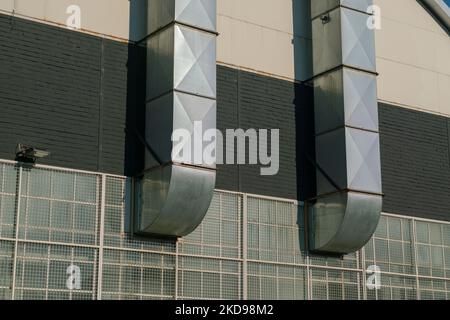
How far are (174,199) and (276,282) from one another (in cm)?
523

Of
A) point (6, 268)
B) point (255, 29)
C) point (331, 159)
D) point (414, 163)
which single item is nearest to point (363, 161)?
point (331, 159)

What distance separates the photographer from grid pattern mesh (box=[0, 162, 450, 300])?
24891 mm

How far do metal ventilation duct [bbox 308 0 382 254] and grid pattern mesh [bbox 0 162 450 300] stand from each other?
116cm

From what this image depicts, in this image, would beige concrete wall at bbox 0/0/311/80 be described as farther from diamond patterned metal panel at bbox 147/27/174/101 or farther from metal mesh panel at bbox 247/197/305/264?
metal mesh panel at bbox 247/197/305/264

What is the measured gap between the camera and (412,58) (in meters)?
35.1

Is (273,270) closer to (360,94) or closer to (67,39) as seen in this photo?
(360,94)

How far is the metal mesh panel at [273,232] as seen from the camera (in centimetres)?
2916

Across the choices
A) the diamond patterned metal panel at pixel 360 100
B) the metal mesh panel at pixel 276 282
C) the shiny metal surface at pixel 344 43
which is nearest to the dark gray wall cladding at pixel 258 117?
the shiny metal surface at pixel 344 43

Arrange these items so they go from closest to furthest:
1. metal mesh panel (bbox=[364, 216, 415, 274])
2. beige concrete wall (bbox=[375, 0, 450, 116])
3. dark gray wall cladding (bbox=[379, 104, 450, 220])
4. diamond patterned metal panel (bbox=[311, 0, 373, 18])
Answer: diamond patterned metal panel (bbox=[311, 0, 373, 18])
metal mesh panel (bbox=[364, 216, 415, 274])
dark gray wall cladding (bbox=[379, 104, 450, 220])
beige concrete wall (bbox=[375, 0, 450, 116])

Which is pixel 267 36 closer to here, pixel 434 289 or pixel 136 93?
pixel 136 93

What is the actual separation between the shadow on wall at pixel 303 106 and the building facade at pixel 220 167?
5 centimetres

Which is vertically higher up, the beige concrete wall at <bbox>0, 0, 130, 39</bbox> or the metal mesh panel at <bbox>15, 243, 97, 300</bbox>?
the beige concrete wall at <bbox>0, 0, 130, 39</bbox>

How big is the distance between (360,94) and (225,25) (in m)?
5.14

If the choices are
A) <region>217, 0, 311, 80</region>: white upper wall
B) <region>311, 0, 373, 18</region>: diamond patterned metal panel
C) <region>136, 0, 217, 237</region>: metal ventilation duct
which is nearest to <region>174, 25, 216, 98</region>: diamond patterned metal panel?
<region>136, 0, 217, 237</region>: metal ventilation duct
